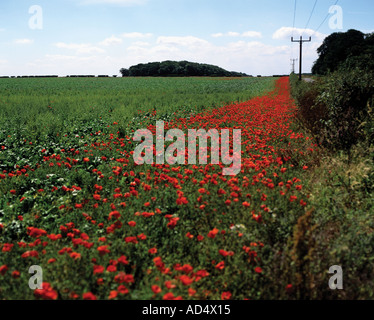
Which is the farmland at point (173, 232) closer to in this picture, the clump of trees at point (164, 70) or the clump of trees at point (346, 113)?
the clump of trees at point (346, 113)

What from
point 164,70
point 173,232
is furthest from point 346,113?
point 164,70

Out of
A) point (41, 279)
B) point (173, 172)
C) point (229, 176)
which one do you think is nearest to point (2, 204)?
point (41, 279)

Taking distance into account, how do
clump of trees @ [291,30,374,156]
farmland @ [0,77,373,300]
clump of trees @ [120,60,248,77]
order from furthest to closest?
clump of trees @ [120,60,248,77] → clump of trees @ [291,30,374,156] → farmland @ [0,77,373,300]

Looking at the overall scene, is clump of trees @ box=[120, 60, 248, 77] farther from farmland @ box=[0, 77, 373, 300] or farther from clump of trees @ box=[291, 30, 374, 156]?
farmland @ box=[0, 77, 373, 300]

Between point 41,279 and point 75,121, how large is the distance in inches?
326

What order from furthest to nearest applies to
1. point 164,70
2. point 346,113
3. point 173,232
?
1. point 164,70
2. point 346,113
3. point 173,232

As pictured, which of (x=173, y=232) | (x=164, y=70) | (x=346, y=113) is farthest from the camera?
(x=164, y=70)

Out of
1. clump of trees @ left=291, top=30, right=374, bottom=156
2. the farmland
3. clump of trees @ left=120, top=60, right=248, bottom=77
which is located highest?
clump of trees @ left=120, top=60, right=248, bottom=77

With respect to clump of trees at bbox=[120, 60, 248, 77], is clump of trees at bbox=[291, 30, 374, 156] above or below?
below

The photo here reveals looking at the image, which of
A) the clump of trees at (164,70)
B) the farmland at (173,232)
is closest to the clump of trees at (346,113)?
the farmland at (173,232)

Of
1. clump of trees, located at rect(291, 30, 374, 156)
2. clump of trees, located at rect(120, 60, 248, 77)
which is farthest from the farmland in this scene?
clump of trees, located at rect(120, 60, 248, 77)

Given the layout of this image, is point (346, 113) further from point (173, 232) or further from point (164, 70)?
point (164, 70)

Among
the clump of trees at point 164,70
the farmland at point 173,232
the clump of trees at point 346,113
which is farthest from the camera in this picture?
the clump of trees at point 164,70
